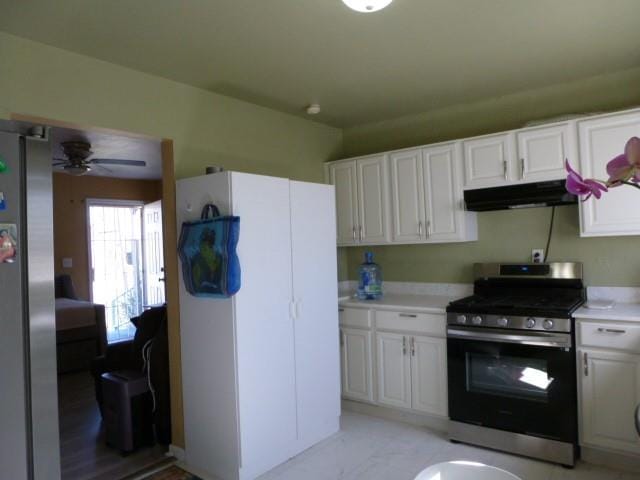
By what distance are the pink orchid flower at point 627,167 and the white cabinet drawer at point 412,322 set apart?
2.66 meters

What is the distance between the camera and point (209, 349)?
9.11 ft

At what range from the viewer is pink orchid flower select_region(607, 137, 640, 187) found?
0.68 metres

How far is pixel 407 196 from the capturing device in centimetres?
374

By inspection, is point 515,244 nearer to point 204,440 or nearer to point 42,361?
point 204,440

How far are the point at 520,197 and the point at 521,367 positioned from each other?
1132mm

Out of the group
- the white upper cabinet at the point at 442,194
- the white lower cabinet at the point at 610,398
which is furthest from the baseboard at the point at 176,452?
the white lower cabinet at the point at 610,398

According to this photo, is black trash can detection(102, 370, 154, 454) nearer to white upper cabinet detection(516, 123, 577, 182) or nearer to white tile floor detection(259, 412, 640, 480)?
white tile floor detection(259, 412, 640, 480)

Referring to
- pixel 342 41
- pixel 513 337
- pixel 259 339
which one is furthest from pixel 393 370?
pixel 342 41

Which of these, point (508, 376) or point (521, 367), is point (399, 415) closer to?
point (508, 376)

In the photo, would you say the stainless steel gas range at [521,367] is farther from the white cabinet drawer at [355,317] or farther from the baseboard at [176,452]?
the baseboard at [176,452]

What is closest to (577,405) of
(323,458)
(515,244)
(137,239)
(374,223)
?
(515,244)

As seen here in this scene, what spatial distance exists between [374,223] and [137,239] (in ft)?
15.4

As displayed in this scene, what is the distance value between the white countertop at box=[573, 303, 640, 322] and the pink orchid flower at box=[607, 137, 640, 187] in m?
2.30

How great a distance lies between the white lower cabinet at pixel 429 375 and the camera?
3.28m
